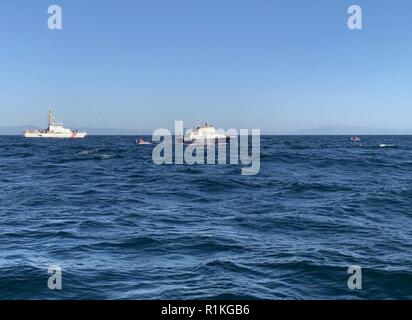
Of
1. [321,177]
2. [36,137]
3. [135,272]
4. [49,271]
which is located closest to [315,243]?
[135,272]

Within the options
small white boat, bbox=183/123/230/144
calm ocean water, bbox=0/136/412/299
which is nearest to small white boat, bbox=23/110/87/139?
small white boat, bbox=183/123/230/144

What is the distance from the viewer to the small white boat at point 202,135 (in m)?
115

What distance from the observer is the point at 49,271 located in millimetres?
10719

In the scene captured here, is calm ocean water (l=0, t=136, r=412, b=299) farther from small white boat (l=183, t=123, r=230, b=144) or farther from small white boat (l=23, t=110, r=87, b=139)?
small white boat (l=23, t=110, r=87, b=139)

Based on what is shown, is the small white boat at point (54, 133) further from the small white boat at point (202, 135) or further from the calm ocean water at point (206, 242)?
the calm ocean water at point (206, 242)

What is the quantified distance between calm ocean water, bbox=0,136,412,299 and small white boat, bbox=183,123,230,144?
8777 cm

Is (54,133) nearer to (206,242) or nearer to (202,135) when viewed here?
(202,135)

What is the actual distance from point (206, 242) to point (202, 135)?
10183cm

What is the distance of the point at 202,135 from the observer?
115m

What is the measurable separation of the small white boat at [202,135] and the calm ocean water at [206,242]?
3455 inches

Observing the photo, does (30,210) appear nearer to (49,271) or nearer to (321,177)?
(49,271)

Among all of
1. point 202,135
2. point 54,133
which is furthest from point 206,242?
point 54,133

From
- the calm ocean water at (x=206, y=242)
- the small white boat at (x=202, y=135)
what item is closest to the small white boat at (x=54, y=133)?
the small white boat at (x=202, y=135)

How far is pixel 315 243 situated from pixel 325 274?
301cm
